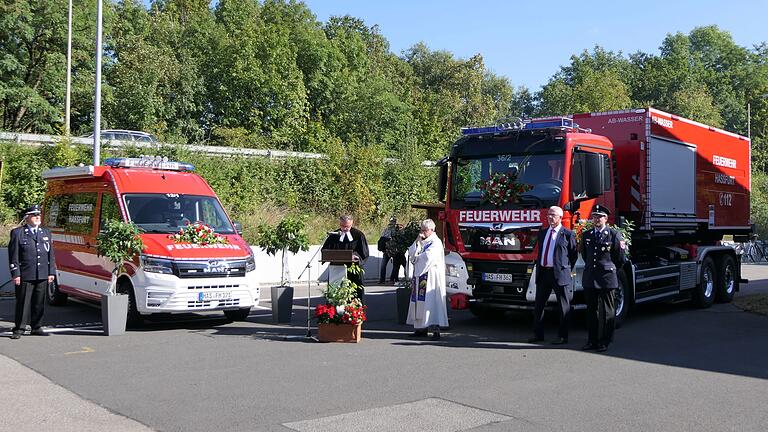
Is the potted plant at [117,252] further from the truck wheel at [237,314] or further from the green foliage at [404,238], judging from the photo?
the green foliage at [404,238]

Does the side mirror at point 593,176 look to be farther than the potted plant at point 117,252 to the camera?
Yes

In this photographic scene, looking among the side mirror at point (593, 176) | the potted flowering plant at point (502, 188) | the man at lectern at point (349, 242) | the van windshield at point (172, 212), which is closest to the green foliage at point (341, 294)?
the man at lectern at point (349, 242)

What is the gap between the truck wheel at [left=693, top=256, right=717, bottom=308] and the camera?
50.1ft

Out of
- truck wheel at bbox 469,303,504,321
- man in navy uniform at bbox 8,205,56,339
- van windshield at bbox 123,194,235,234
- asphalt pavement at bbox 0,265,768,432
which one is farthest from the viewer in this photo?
truck wheel at bbox 469,303,504,321

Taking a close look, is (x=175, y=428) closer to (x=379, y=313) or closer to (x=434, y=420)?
(x=434, y=420)

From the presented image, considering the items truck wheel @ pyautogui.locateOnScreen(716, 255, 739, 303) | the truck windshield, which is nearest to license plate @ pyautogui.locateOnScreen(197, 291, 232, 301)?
the truck windshield

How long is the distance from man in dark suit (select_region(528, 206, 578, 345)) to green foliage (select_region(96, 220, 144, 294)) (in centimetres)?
599

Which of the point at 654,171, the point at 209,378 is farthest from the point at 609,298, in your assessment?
the point at 209,378

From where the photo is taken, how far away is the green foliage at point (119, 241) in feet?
37.7

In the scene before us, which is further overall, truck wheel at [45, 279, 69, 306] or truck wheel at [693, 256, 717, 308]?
truck wheel at [693, 256, 717, 308]

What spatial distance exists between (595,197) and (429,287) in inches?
116

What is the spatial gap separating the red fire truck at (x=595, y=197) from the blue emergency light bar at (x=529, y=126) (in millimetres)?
20

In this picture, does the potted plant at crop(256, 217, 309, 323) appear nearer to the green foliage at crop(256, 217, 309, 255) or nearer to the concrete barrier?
the green foliage at crop(256, 217, 309, 255)

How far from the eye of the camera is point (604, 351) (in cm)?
1035
